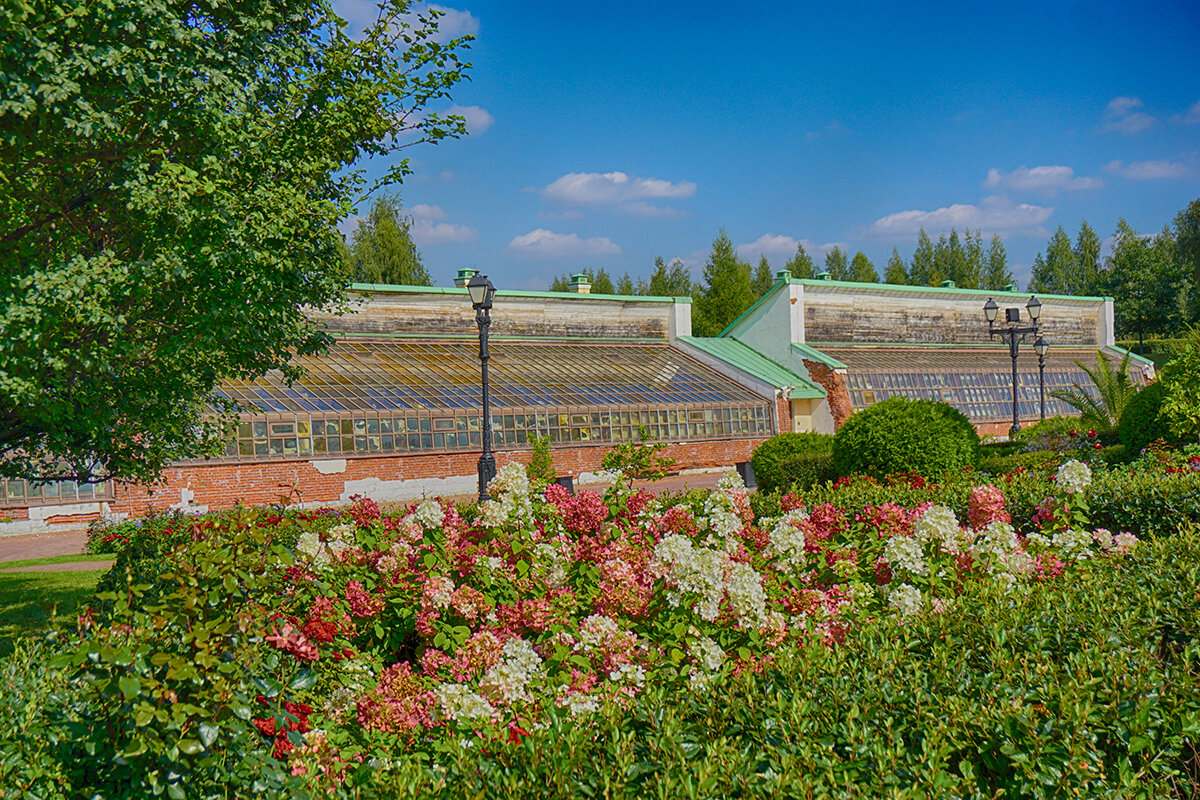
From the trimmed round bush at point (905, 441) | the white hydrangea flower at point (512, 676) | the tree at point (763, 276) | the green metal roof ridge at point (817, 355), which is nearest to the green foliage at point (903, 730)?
the white hydrangea flower at point (512, 676)

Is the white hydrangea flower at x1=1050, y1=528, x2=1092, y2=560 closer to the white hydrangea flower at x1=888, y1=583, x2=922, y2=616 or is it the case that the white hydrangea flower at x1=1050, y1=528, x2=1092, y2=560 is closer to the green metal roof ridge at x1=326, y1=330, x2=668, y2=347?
the white hydrangea flower at x1=888, y1=583, x2=922, y2=616

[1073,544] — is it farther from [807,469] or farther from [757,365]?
[757,365]

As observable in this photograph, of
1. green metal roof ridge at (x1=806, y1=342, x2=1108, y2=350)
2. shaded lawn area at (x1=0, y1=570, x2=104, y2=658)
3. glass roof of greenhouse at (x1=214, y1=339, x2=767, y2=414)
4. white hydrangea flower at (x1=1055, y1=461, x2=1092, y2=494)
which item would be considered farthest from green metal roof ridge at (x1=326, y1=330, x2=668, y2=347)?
white hydrangea flower at (x1=1055, y1=461, x2=1092, y2=494)

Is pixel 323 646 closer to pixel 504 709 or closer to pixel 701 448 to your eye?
pixel 504 709

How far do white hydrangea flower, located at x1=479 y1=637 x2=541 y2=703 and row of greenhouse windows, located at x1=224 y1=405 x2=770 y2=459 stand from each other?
17.0 m

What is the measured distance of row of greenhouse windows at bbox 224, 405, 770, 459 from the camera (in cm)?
1952

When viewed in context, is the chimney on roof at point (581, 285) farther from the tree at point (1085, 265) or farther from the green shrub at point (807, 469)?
the tree at point (1085, 265)

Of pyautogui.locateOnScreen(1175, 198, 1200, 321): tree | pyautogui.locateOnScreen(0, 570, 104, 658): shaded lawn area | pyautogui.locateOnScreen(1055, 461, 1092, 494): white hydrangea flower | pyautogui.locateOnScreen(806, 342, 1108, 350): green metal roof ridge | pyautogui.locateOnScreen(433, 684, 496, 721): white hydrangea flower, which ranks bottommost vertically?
pyautogui.locateOnScreen(0, 570, 104, 658): shaded lawn area

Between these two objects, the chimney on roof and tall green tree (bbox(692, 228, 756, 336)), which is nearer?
the chimney on roof

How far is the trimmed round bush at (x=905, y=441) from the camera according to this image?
13.1m

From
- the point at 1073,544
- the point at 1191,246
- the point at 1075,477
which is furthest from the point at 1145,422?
the point at 1191,246

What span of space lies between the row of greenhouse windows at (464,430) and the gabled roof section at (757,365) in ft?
5.94

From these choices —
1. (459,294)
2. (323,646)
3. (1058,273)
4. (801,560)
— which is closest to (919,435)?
(801,560)

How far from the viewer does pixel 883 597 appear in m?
4.89
